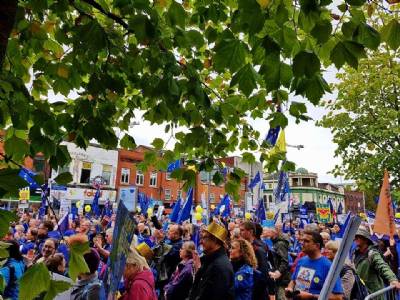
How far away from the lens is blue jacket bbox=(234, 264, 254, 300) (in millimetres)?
5230

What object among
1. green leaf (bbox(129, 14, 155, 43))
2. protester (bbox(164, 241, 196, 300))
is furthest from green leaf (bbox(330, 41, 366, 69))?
protester (bbox(164, 241, 196, 300))

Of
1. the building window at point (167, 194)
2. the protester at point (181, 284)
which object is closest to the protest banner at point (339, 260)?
the protester at point (181, 284)

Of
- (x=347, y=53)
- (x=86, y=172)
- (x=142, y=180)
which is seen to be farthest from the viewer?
(x=142, y=180)

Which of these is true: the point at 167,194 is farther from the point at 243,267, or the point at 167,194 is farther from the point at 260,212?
the point at 243,267

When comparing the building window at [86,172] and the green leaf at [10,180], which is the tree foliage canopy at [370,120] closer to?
the green leaf at [10,180]

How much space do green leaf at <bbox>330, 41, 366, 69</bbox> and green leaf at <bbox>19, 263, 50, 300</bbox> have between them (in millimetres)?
1944

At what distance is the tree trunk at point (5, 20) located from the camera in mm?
1959

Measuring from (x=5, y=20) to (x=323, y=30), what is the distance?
167 centimetres

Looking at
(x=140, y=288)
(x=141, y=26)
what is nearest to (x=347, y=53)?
(x=141, y=26)

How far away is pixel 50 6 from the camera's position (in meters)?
3.11

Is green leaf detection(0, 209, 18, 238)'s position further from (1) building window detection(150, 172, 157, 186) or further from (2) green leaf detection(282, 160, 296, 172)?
(1) building window detection(150, 172, 157, 186)

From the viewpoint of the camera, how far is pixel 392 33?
7.10 feet

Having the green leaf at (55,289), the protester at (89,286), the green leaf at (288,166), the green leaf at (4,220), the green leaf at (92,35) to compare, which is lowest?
the protester at (89,286)

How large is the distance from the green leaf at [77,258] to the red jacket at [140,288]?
2.03 m
